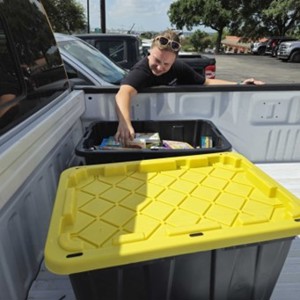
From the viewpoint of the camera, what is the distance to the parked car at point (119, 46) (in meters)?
5.94

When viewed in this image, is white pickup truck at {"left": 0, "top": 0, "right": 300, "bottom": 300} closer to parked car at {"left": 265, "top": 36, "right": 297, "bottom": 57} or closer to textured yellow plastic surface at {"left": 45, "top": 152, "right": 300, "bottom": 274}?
textured yellow plastic surface at {"left": 45, "top": 152, "right": 300, "bottom": 274}

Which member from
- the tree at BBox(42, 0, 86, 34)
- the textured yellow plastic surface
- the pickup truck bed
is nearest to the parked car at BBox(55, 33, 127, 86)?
the textured yellow plastic surface

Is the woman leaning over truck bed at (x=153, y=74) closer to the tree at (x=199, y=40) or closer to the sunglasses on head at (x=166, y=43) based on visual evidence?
the sunglasses on head at (x=166, y=43)

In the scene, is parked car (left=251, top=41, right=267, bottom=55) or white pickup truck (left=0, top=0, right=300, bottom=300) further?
parked car (left=251, top=41, right=267, bottom=55)

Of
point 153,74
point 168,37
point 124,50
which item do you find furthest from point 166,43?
point 124,50

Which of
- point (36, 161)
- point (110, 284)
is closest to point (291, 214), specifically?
point (110, 284)

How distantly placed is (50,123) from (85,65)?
2.17 meters

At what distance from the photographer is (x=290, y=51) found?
832 inches

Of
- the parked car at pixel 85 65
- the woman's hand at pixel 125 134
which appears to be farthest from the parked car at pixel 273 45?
the woman's hand at pixel 125 134

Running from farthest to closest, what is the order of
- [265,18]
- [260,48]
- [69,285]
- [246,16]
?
1. [246,16]
2. [265,18]
3. [260,48]
4. [69,285]

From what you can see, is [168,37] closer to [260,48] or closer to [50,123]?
[50,123]

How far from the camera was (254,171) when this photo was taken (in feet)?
5.06

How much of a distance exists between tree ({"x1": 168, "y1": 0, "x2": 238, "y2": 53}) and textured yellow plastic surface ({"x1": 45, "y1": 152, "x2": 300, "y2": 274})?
3825cm

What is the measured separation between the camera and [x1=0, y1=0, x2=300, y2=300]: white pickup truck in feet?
4.31
